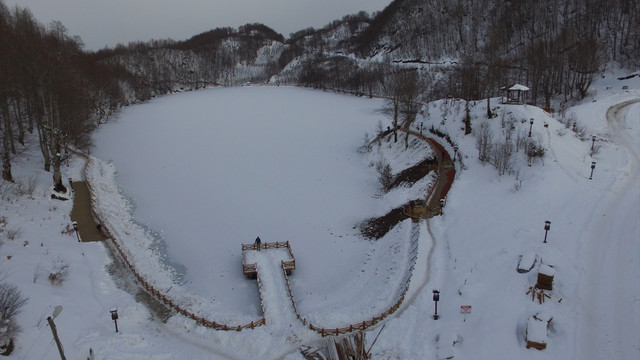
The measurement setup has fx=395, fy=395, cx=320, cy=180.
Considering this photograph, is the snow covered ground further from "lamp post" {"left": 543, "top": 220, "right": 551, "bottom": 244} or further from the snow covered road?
"lamp post" {"left": 543, "top": 220, "right": 551, "bottom": 244}

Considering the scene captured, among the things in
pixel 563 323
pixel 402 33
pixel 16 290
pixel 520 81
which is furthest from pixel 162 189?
pixel 402 33

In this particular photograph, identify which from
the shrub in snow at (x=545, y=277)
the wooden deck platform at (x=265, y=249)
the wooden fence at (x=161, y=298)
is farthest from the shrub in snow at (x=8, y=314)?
the shrub in snow at (x=545, y=277)

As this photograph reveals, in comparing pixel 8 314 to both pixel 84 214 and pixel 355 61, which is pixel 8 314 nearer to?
pixel 84 214

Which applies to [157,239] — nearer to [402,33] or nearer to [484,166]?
[484,166]

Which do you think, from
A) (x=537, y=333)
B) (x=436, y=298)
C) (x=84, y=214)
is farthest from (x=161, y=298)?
(x=537, y=333)

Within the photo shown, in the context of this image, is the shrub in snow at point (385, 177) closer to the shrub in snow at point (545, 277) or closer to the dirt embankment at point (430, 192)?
the dirt embankment at point (430, 192)
